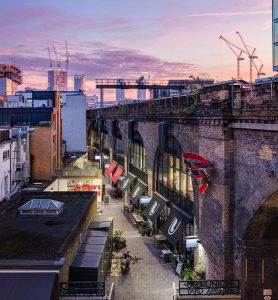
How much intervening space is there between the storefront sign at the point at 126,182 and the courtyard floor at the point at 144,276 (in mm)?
8952

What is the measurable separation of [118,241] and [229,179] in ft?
47.8

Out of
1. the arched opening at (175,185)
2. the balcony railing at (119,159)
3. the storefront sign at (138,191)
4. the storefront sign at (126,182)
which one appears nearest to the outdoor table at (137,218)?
the storefront sign at (138,191)

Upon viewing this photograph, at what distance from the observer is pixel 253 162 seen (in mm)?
15250

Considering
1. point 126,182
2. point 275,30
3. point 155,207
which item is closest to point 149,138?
point 155,207

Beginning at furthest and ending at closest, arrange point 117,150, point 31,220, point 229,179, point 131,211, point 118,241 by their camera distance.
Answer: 1. point 117,150
2. point 131,211
3. point 118,241
4. point 31,220
5. point 229,179

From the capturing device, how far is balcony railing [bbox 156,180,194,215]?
24.9 meters

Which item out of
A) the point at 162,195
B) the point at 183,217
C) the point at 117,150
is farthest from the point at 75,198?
the point at 117,150

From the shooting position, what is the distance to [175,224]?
82.7 feet

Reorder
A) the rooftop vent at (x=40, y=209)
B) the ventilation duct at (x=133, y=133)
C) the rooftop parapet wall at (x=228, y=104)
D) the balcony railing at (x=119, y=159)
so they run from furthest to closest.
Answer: the balcony railing at (x=119, y=159) → the ventilation duct at (x=133, y=133) → the rooftop vent at (x=40, y=209) → the rooftop parapet wall at (x=228, y=104)

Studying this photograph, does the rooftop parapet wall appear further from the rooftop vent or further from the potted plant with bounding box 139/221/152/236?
the potted plant with bounding box 139/221/152/236

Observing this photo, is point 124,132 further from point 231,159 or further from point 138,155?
point 231,159

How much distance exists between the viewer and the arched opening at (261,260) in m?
16.3

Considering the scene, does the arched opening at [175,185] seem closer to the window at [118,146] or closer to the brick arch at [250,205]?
the brick arch at [250,205]

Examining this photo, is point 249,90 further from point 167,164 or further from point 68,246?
point 167,164
